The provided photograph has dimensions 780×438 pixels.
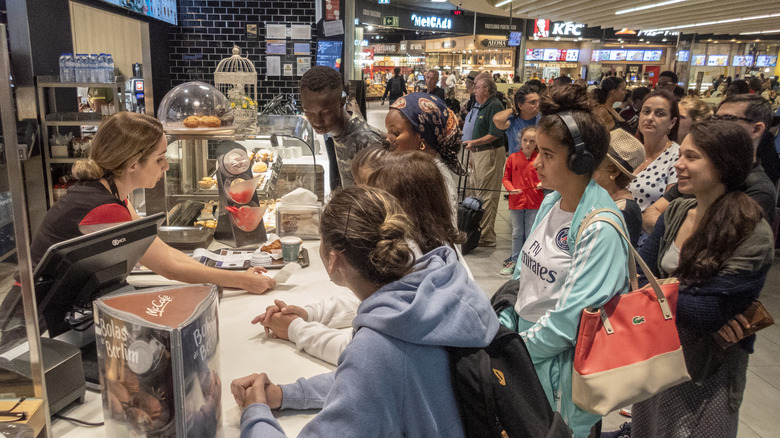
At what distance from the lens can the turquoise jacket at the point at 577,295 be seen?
1652 mm

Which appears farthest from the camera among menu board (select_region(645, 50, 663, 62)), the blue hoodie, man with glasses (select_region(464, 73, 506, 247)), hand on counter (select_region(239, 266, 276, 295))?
menu board (select_region(645, 50, 663, 62))

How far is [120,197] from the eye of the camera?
221cm

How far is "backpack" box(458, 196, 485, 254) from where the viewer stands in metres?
5.44

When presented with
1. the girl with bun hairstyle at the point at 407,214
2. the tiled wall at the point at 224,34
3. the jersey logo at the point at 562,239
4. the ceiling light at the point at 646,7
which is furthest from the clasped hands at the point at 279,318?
the ceiling light at the point at 646,7

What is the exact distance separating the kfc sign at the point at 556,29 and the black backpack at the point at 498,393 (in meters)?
18.3

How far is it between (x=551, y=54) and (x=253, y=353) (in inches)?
815

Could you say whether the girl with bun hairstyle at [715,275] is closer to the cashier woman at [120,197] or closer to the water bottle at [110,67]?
the cashier woman at [120,197]

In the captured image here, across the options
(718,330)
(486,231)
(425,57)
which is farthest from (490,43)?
(718,330)

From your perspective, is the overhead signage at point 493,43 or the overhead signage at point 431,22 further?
the overhead signage at point 493,43

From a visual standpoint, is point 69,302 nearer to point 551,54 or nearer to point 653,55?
point 551,54

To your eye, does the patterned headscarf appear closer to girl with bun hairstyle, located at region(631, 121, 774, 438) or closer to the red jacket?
girl with bun hairstyle, located at region(631, 121, 774, 438)

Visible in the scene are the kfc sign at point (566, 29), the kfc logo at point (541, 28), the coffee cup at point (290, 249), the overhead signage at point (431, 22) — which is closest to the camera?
the coffee cup at point (290, 249)

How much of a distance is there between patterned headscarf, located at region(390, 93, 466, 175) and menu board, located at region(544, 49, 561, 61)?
19.1 m

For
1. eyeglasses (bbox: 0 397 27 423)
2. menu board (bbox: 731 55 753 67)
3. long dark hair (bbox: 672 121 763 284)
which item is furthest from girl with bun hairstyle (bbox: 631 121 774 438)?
menu board (bbox: 731 55 753 67)
